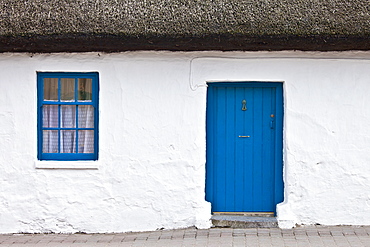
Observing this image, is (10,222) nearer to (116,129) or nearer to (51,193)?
(51,193)

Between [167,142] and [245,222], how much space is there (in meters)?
1.48

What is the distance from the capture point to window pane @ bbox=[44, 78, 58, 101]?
767cm

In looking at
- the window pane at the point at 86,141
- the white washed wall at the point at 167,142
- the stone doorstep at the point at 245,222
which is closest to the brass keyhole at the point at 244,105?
the white washed wall at the point at 167,142

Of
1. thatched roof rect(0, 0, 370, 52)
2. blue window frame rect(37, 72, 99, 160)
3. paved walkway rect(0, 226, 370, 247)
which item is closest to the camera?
paved walkway rect(0, 226, 370, 247)

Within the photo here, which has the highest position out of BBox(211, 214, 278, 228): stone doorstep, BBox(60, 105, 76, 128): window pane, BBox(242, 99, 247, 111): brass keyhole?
BBox(242, 99, 247, 111): brass keyhole

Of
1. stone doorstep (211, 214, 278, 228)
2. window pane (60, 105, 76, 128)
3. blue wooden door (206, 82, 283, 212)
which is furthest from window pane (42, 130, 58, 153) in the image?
stone doorstep (211, 214, 278, 228)

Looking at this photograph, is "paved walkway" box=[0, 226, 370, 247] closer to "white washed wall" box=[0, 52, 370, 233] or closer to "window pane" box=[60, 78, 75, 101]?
"white washed wall" box=[0, 52, 370, 233]

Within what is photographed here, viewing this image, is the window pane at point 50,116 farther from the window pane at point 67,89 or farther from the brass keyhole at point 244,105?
the brass keyhole at point 244,105

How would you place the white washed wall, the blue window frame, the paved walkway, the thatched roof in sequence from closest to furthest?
the paved walkway
the thatched roof
the white washed wall
the blue window frame

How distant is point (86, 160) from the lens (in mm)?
7672

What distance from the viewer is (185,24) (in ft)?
23.4

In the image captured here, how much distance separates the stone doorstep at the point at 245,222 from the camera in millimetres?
7540

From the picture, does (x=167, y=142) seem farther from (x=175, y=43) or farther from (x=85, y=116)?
(x=175, y=43)

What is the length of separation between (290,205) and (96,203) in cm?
256
